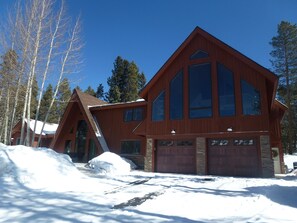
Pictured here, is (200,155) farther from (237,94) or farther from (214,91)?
(237,94)

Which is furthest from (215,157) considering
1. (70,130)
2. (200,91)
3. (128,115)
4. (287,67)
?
(287,67)

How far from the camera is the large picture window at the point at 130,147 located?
17.5 meters

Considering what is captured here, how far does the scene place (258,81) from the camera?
1298 centimetres

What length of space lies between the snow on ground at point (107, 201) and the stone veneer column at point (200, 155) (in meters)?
4.86

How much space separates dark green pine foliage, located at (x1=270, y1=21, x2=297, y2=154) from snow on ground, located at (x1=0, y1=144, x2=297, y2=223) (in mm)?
25034

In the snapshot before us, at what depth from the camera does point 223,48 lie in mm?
14172

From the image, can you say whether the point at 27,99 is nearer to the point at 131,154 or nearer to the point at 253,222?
the point at 131,154

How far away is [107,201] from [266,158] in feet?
29.7

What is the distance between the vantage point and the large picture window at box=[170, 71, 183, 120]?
14734mm

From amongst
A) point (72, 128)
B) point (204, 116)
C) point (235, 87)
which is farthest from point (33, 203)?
point (72, 128)

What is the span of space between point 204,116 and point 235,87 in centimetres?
230

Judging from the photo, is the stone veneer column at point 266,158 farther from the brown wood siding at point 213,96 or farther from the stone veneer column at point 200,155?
the stone veneer column at point 200,155

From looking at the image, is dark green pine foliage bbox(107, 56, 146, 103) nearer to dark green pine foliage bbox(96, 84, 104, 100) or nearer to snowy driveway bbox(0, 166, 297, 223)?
dark green pine foliage bbox(96, 84, 104, 100)

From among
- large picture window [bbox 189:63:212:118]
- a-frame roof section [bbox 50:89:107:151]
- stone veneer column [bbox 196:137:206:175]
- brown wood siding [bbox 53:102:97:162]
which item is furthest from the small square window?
stone veneer column [bbox 196:137:206:175]
